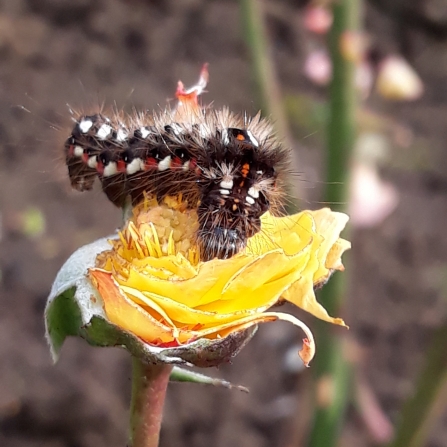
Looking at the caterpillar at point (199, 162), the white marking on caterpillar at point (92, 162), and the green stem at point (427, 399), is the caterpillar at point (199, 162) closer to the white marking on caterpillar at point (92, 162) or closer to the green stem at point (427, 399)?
the white marking on caterpillar at point (92, 162)

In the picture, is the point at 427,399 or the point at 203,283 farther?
the point at 427,399

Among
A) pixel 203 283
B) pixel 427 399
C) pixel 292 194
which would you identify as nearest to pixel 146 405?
pixel 203 283

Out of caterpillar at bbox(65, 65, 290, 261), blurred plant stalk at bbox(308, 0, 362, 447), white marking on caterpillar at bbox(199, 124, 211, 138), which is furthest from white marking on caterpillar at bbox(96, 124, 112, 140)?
blurred plant stalk at bbox(308, 0, 362, 447)

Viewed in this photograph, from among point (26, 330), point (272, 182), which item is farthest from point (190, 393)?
point (272, 182)

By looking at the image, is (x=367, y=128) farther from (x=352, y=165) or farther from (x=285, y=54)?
(x=285, y=54)

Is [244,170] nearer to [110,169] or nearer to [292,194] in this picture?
[110,169]

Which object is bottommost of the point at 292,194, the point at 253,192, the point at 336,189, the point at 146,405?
the point at 146,405
